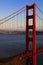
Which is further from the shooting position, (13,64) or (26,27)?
(26,27)

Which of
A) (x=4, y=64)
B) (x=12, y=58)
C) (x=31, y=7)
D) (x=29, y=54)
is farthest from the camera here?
(x=31, y=7)

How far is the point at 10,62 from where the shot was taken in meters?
12.4

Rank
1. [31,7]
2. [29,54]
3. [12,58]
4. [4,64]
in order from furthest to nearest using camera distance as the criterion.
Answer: [31,7], [29,54], [12,58], [4,64]

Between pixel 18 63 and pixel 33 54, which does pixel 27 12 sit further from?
pixel 18 63

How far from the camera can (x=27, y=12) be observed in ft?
51.3

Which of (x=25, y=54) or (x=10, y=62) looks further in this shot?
(x=25, y=54)

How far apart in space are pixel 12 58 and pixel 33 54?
1.89 metres

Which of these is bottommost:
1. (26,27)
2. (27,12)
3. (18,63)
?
(18,63)

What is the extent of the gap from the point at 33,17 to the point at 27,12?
93cm

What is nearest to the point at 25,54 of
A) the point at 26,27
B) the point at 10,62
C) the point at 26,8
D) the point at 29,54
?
the point at 29,54

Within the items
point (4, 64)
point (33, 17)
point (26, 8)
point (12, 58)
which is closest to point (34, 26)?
point (33, 17)

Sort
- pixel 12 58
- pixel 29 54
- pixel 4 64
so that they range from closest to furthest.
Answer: pixel 4 64
pixel 12 58
pixel 29 54

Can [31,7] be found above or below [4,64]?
above

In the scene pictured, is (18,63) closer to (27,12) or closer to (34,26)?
(34,26)
